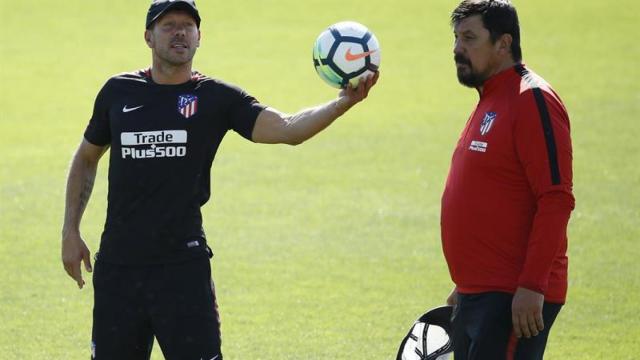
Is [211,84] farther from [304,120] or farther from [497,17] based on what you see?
[497,17]

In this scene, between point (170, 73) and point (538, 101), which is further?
point (170, 73)

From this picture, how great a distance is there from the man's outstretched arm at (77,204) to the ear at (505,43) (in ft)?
7.82

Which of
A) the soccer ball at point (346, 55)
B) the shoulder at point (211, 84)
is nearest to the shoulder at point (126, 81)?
the shoulder at point (211, 84)

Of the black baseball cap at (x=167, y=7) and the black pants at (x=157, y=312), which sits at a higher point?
the black baseball cap at (x=167, y=7)

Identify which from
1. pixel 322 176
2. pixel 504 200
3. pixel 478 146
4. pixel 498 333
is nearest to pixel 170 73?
pixel 478 146

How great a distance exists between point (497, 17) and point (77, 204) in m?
2.67

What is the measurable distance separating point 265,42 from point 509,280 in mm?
18981

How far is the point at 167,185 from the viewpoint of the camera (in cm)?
648

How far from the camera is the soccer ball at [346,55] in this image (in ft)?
21.2

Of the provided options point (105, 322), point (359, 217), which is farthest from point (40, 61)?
point (105, 322)

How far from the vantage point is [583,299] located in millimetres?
10680

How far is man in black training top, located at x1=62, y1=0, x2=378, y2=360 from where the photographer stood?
6.43m

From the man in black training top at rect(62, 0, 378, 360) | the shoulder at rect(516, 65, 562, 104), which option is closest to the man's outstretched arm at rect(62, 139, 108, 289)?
the man in black training top at rect(62, 0, 378, 360)

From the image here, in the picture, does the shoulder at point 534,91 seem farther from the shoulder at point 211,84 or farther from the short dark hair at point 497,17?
the shoulder at point 211,84
